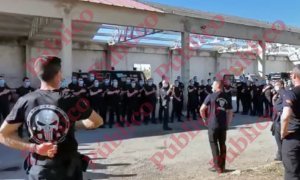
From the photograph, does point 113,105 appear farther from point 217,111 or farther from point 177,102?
point 217,111

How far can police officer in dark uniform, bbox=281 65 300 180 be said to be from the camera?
4152 millimetres

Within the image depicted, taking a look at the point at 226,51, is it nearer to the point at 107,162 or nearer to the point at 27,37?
the point at 27,37

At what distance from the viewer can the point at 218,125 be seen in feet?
21.4

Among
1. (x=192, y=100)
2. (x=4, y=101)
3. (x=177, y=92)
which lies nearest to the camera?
(x=4, y=101)

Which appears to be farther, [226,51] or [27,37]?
[226,51]

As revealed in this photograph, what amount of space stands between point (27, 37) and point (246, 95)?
Answer: 13.0 m

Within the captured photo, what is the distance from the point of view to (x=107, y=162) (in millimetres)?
7324

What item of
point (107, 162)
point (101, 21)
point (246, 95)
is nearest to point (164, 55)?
point (246, 95)

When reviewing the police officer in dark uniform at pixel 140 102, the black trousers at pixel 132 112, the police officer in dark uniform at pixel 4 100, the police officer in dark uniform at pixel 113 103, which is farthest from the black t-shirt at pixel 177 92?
the police officer in dark uniform at pixel 4 100

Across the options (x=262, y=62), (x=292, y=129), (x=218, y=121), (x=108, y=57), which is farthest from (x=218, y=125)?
(x=108, y=57)

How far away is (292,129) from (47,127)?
9.37ft

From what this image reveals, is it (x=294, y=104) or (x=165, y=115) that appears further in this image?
(x=165, y=115)

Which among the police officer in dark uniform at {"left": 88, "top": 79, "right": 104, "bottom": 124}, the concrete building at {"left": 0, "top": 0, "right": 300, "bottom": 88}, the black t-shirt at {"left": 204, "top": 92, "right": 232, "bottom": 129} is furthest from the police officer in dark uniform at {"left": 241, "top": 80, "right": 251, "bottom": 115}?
the black t-shirt at {"left": 204, "top": 92, "right": 232, "bottom": 129}

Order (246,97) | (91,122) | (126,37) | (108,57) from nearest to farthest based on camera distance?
(91,122) < (246,97) < (126,37) < (108,57)
